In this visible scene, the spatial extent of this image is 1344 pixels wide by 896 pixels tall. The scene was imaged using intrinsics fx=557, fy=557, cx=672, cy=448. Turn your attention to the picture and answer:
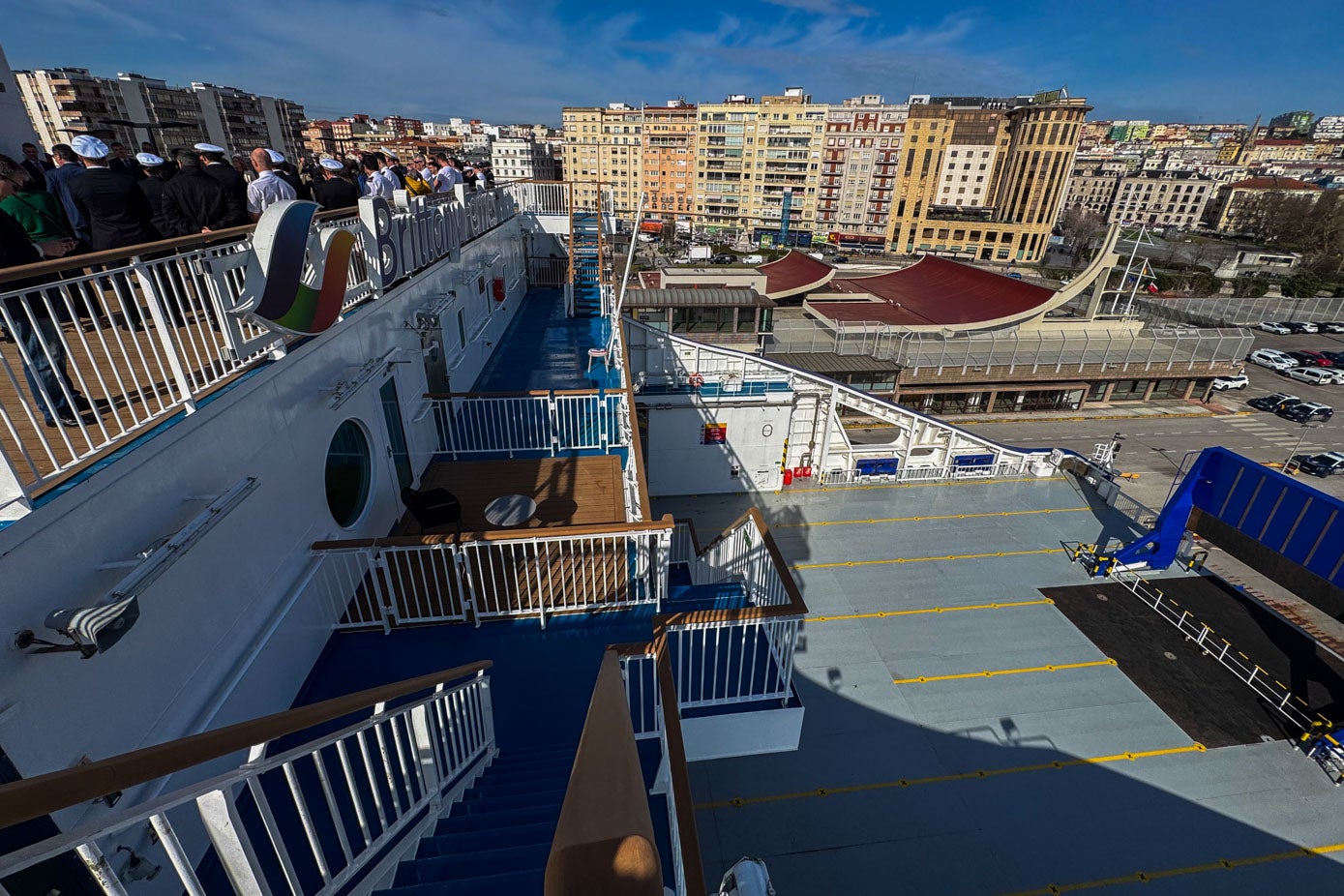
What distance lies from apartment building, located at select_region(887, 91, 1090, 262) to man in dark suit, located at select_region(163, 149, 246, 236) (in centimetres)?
A: 8229

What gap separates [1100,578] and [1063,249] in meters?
89.0

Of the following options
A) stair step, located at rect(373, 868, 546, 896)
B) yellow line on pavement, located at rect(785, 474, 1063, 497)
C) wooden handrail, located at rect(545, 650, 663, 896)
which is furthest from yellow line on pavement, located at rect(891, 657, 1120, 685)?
wooden handrail, located at rect(545, 650, 663, 896)

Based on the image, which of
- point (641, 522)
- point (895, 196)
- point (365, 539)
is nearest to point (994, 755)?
point (641, 522)

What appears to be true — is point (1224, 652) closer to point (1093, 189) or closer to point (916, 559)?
point (916, 559)

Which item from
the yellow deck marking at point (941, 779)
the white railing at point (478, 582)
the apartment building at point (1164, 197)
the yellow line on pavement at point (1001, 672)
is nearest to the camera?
the white railing at point (478, 582)

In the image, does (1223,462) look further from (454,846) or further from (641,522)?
(454,846)

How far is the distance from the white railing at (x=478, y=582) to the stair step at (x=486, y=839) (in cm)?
220

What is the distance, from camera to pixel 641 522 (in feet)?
18.5

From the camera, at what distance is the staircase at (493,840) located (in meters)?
2.75

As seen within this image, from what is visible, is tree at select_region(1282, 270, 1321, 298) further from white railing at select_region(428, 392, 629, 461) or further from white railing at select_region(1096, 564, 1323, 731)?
white railing at select_region(428, 392, 629, 461)

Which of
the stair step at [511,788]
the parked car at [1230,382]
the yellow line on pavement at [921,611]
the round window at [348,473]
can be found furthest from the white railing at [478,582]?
the parked car at [1230,382]

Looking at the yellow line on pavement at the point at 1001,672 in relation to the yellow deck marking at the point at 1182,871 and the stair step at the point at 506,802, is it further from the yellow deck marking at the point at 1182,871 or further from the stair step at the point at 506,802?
the stair step at the point at 506,802

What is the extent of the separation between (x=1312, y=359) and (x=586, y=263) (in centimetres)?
4920

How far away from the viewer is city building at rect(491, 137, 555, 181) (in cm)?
10725
